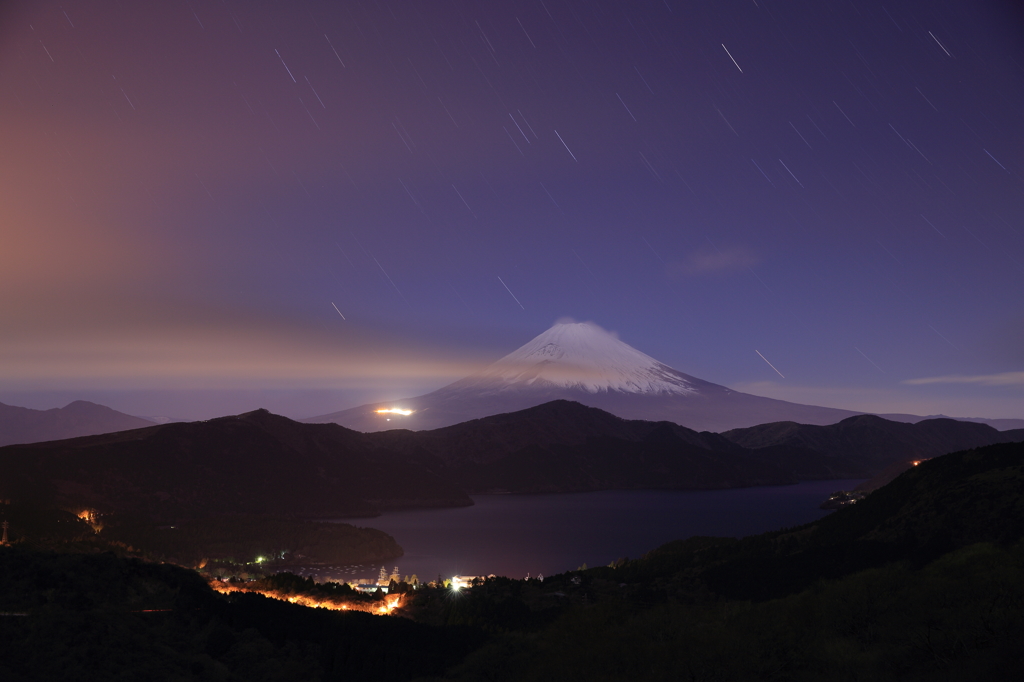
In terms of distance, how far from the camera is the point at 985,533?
43875mm

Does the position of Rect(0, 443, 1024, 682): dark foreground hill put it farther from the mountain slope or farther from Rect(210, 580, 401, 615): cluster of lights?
the mountain slope

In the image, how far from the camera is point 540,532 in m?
144

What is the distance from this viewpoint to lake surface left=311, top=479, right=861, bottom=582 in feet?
337

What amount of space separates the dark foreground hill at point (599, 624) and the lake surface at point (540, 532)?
54992mm

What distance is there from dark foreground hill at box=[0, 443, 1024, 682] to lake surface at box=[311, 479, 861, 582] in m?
55.0

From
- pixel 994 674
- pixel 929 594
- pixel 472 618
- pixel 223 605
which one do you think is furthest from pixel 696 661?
pixel 223 605

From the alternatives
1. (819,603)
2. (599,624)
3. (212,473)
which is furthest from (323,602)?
(212,473)

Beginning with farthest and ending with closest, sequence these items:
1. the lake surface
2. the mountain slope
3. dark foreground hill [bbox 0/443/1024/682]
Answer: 1. the mountain slope
2. the lake surface
3. dark foreground hill [bbox 0/443/1024/682]

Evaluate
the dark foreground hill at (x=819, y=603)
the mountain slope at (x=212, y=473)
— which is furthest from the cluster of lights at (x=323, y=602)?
the mountain slope at (x=212, y=473)

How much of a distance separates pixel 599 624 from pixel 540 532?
368 ft

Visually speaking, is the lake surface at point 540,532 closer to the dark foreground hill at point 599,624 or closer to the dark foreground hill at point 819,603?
the dark foreground hill at point 819,603

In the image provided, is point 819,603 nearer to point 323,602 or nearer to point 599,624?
point 599,624

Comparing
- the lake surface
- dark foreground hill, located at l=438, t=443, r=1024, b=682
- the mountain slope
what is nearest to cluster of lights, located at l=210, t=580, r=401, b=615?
dark foreground hill, located at l=438, t=443, r=1024, b=682

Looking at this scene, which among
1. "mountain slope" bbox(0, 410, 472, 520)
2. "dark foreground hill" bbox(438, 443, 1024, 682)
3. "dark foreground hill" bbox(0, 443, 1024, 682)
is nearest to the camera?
"dark foreground hill" bbox(438, 443, 1024, 682)
